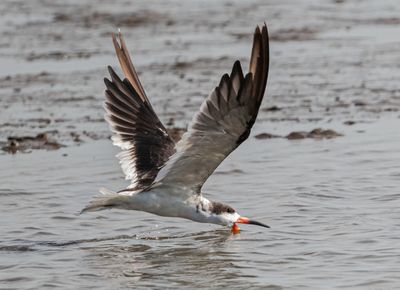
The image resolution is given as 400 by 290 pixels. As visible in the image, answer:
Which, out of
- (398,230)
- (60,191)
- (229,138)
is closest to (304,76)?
(60,191)

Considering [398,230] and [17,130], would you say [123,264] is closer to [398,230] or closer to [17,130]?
[398,230]

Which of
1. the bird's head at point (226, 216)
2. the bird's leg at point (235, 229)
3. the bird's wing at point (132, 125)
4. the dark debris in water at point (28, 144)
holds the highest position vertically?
the bird's wing at point (132, 125)

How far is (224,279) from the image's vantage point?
26.8 feet

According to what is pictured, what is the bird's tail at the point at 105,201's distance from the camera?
8750 mm

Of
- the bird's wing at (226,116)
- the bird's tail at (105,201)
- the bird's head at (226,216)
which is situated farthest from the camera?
the bird's head at (226,216)

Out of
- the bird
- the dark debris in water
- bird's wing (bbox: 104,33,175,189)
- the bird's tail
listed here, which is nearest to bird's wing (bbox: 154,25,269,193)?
the bird

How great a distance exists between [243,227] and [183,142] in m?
1.76

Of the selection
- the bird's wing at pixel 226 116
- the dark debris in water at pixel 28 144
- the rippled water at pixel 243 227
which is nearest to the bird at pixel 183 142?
the bird's wing at pixel 226 116

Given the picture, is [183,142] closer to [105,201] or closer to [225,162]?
[105,201]

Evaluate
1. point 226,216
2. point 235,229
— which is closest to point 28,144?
point 235,229

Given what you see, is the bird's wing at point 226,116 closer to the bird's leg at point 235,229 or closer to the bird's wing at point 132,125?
the bird's wing at point 132,125

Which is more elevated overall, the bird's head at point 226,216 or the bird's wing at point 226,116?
the bird's wing at point 226,116

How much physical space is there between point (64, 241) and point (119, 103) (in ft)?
4.14

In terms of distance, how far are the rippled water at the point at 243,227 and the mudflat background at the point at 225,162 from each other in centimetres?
2
